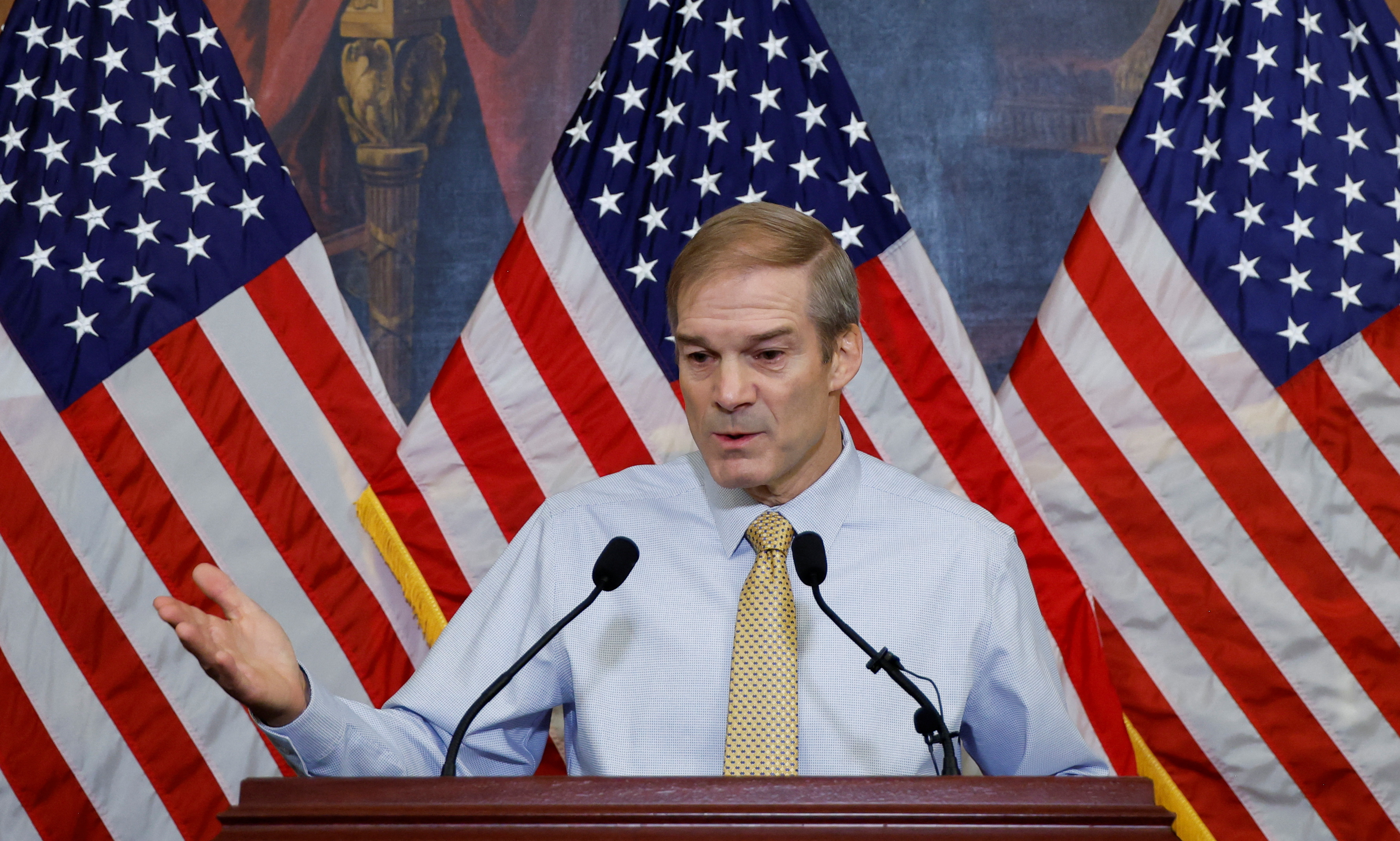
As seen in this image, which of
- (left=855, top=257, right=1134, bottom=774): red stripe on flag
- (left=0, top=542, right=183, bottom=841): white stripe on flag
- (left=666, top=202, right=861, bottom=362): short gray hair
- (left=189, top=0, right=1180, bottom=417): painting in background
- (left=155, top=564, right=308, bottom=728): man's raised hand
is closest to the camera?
(left=155, top=564, right=308, bottom=728): man's raised hand

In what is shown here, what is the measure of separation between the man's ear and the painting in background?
130 centimetres

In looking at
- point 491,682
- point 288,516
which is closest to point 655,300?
point 288,516

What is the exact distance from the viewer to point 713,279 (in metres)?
2.02

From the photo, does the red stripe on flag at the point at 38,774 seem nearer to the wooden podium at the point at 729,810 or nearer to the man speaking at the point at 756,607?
the man speaking at the point at 756,607

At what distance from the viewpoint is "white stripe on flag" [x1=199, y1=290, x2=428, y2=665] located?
3102mm

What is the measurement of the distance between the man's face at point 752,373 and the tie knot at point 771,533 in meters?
0.06

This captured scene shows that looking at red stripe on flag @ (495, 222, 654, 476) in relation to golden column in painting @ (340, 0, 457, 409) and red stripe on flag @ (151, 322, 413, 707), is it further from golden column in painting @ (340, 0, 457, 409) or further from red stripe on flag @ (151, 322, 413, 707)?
red stripe on flag @ (151, 322, 413, 707)

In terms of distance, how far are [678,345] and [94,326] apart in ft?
6.01

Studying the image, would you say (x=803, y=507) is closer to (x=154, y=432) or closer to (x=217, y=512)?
(x=217, y=512)

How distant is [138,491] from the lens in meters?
3.05

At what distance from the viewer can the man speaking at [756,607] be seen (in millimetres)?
1935

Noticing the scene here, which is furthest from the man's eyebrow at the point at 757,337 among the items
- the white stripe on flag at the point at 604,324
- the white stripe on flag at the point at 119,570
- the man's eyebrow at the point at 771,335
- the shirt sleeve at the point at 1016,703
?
the white stripe on flag at the point at 119,570

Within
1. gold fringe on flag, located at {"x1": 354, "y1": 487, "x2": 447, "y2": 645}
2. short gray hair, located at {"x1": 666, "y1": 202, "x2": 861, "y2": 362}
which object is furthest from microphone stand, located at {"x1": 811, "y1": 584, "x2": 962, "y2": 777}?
gold fringe on flag, located at {"x1": 354, "y1": 487, "x2": 447, "y2": 645}

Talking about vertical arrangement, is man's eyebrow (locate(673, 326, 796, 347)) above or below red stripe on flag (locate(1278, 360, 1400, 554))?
above
